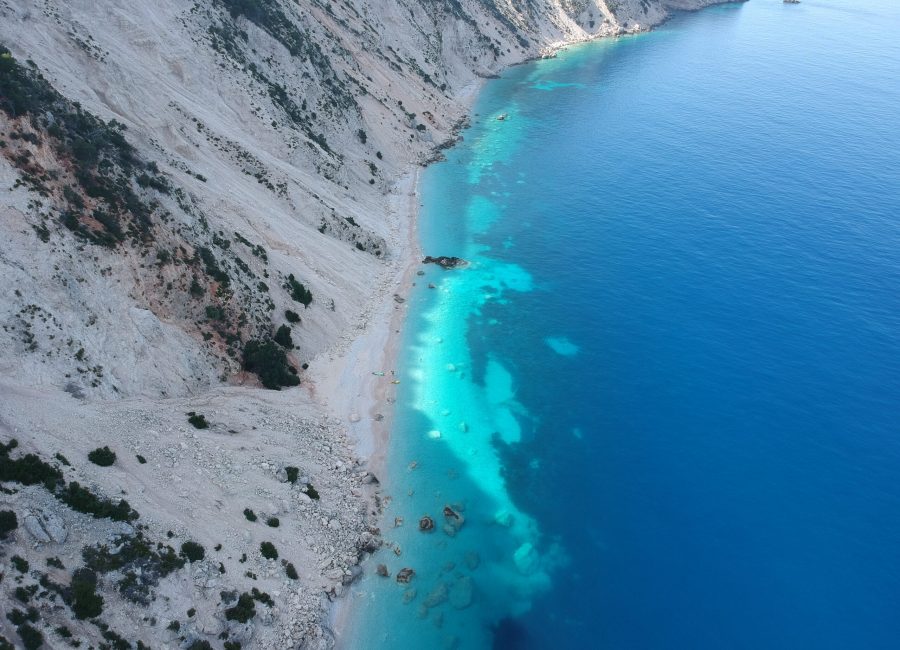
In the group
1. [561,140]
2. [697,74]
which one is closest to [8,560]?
[561,140]

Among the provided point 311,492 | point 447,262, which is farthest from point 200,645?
point 447,262

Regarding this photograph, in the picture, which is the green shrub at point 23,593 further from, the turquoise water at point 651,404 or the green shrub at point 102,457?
the turquoise water at point 651,404

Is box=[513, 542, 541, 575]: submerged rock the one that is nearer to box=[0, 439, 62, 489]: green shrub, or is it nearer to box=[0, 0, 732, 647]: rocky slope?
box=[0, 0, 732, 647]: rocky slope

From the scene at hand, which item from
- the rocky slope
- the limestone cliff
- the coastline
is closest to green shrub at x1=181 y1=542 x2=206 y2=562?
the rocky slope

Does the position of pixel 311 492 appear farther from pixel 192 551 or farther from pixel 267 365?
pixel 267 365

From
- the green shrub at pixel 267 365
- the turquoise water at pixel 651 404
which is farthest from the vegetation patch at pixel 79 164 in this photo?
the turquoise water at pixel 651 404

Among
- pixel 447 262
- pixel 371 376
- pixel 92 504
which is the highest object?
pixel 92 504

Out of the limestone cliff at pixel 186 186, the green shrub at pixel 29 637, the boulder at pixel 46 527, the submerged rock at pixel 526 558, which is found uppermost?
the limestone cliff at pixel 186 186
